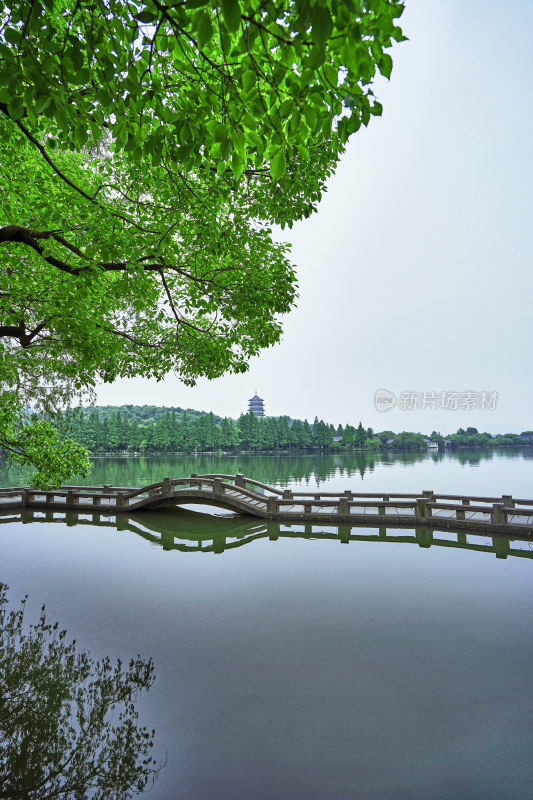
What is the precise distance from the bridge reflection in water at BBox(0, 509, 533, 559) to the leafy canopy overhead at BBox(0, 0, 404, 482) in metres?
5.24

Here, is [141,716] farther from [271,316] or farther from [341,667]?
[271,316]

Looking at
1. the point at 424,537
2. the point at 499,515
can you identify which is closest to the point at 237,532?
the point at 424,537

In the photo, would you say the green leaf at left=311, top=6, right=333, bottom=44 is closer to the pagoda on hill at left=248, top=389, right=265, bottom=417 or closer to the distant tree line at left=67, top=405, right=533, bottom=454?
the distant tree line at left=67, top=405, right=533, bottom=454

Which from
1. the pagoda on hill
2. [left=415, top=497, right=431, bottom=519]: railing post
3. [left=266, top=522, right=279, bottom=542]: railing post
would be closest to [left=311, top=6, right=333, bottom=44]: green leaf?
[left=266, top=522, right=279, bottom=542]: railing post

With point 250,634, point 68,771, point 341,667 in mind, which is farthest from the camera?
point 250,634

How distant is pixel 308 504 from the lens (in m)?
14.7

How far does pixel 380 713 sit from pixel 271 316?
588 cm

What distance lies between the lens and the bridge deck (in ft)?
42.1

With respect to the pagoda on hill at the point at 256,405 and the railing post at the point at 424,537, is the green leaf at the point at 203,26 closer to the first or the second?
the railing post at the point at 424,537

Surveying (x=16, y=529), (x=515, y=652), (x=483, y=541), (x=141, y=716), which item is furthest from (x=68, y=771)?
(x=16, y=529)

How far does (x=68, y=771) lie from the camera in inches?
154

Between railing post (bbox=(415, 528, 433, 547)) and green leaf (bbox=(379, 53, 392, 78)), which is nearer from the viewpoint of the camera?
green leaf (bbox=(379, 53, 392, 78))

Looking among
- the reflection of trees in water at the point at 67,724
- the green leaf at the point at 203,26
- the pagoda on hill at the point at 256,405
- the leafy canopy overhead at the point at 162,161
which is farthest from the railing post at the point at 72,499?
the pagoda on hill at the point at 256,405

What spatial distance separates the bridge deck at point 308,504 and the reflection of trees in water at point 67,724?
9404 mm
